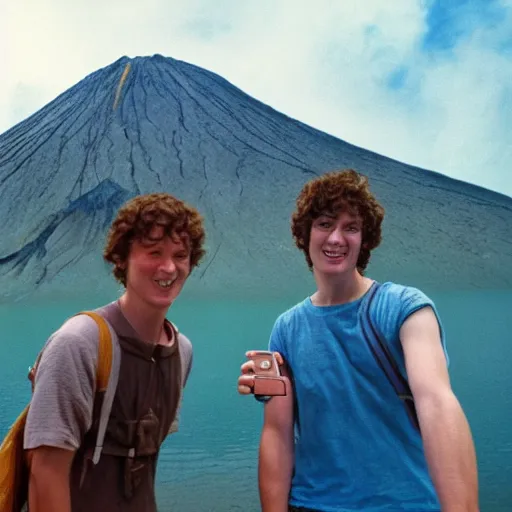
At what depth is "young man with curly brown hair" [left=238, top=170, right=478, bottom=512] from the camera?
4.02 feet

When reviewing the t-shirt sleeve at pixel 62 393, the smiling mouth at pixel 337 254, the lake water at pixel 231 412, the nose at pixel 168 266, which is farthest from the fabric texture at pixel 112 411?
the lake water at pixel 231 412

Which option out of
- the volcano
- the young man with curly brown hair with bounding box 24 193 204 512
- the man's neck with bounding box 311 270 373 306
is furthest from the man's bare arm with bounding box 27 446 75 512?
the volcano

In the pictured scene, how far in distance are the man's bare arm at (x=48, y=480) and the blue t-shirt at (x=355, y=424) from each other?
0.47 m

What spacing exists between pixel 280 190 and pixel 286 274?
601cm

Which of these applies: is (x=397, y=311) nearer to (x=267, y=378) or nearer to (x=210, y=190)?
(x=267, y=378)

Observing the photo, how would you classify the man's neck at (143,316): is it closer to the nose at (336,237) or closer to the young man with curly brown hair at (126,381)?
the young man with curly brown hair at (126,381)

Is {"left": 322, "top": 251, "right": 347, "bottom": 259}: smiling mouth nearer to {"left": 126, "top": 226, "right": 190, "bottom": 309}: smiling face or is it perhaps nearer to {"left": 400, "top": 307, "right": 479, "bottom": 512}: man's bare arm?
{"left": 400, "top": 307, "right": 479, "bottom": 512}: man's bare arm

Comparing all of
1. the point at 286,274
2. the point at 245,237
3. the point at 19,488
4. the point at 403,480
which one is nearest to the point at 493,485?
the point at 403,480

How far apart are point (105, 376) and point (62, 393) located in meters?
0.10

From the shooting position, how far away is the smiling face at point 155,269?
147 centimetres

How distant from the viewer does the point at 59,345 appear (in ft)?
4.21

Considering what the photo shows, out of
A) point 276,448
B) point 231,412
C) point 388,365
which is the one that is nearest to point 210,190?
point 231,412

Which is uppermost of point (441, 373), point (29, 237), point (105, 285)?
point (29, 237)

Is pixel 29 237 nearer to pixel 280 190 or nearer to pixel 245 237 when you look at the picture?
pixel 245 237
